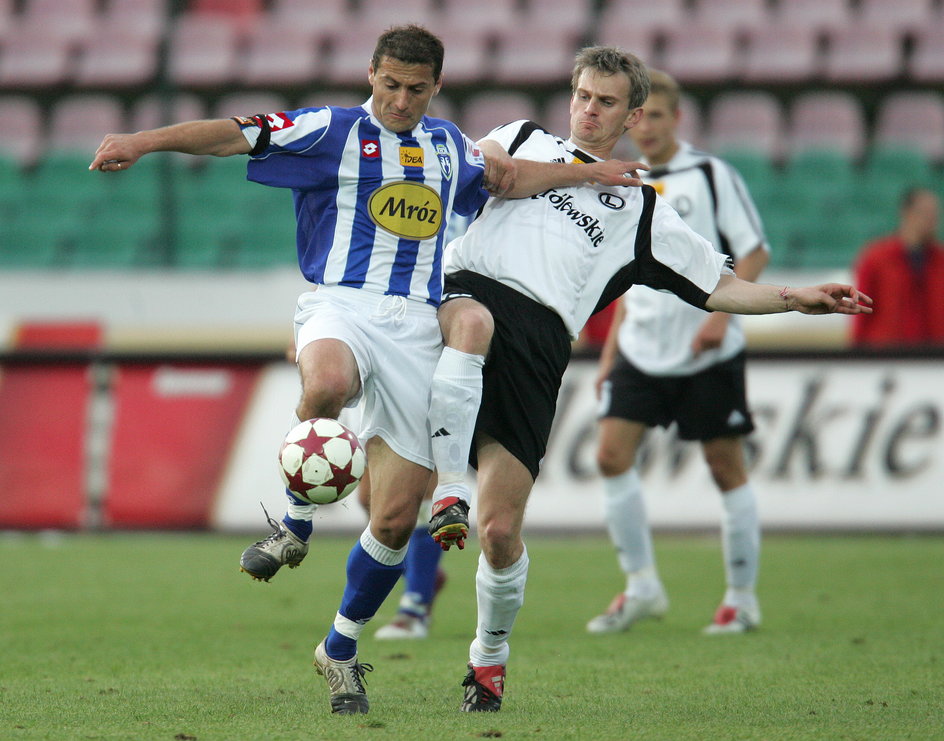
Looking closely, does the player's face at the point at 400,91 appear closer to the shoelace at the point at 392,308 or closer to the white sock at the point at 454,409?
the shoelace at the point at 392,308

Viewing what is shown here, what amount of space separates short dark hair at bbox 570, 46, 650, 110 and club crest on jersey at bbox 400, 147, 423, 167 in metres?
0.68

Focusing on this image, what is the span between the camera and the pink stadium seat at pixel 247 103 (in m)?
15.5

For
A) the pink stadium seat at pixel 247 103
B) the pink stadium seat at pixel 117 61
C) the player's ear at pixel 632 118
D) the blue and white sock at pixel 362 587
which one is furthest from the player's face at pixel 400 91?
the pink stadium seat at pixel 117 61

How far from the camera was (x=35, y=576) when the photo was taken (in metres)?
7.91

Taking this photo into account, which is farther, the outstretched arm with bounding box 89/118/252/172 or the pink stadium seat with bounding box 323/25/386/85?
the pink stadium seat with bounding box 323/25/386/85

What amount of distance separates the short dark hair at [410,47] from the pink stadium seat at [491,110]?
1074 centimetres

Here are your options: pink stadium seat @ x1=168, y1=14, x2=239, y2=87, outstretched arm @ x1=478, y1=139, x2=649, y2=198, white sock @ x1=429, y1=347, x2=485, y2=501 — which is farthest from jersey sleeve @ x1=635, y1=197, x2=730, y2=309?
pink stadium seat @ x1=168, y1=14, x2=239, y2=87

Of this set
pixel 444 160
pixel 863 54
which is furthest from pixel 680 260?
pixel 863 54

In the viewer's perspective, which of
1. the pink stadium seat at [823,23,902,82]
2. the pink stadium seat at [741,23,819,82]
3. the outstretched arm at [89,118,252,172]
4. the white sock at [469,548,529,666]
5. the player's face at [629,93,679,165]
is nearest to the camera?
the outstretched arm at [89,118,252,172]

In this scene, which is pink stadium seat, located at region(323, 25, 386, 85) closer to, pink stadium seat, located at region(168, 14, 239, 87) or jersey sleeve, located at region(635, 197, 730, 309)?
pink stadium seat, located at region(168, 14, 239, 87)

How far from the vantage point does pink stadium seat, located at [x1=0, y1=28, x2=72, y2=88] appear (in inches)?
626

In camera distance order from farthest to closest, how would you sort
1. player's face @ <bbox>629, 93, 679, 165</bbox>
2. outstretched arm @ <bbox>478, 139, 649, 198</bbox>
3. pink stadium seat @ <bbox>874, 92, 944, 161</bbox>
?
pink stadium seat @ <bbox>874, 92, 944, 161</bbox>, player's face @ <bbox>629, 93, 679, 165</bbox>, outstretched arm @ <bbox>478, 139, 649, 198</bbox>

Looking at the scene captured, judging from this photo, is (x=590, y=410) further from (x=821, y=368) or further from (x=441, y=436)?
(x=441, y=436)

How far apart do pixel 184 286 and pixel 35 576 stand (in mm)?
4799
